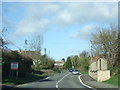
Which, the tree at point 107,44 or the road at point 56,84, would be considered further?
the tree at point 107,44

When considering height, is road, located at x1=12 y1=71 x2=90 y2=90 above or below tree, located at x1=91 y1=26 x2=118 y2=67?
below

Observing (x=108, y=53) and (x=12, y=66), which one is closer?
(x=12, y=66)

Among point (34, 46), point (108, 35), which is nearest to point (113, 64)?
point (108, 35)

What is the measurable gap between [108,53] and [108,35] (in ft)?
9.24

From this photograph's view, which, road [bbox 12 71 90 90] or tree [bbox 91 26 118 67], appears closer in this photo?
road [bbox 12 71 90 90]

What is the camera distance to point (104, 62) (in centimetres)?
3250

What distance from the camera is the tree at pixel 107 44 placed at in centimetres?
3347

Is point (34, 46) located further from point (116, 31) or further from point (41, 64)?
point (116, 31)

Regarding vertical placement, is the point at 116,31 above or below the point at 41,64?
above

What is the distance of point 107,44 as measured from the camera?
3475cm

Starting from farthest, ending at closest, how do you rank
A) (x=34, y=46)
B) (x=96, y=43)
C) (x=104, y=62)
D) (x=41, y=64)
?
(x=41, y=64) < (x=34, y=46) < (x=96, y=43) < (x=104, y=62)

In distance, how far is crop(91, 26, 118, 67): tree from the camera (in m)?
33.5

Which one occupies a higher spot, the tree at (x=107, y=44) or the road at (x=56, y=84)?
the tree at (x=107, y=44)

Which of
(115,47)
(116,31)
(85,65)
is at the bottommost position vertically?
(85,65)
